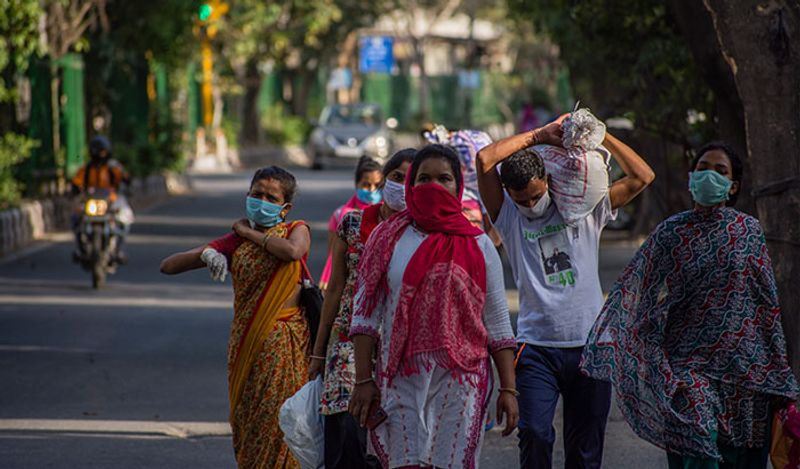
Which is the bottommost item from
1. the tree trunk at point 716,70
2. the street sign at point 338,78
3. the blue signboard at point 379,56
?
the tree trunk at point 716,70

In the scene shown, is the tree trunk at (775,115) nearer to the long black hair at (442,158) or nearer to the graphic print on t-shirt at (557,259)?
the graphic print on t-shirt at (557,259)

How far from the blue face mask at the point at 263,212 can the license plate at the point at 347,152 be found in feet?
106

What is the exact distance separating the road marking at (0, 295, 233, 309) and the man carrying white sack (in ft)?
26.5

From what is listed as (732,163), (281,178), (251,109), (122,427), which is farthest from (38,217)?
(251,109)

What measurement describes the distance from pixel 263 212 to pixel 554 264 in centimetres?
127

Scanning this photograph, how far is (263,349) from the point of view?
20.5 ft

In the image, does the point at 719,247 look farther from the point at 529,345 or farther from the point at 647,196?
the point at 647,196

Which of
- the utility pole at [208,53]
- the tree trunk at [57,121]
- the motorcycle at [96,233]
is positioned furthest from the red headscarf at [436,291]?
the utility pole at [208,53]

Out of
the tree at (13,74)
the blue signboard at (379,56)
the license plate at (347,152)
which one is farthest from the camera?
the blue signboard at (379,56)

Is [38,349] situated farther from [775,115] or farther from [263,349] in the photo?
[775,115]

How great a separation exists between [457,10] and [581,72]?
3652 cm

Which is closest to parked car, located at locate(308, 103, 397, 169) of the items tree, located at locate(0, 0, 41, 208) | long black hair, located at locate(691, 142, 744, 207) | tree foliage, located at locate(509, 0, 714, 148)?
tree, located at locate(0, 0, 41, 208)

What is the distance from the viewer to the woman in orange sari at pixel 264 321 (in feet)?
20.4

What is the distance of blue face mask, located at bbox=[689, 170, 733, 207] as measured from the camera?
17.8 feet
